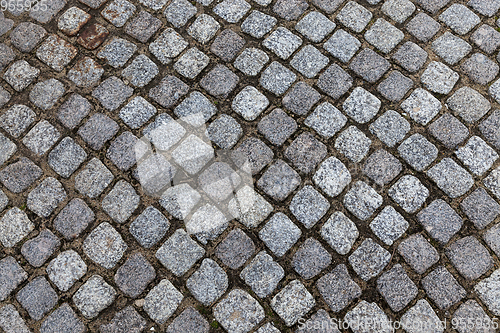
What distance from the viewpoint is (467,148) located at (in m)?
2.65

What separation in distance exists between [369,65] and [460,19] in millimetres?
839

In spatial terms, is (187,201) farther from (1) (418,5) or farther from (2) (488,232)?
(1) (418,5)

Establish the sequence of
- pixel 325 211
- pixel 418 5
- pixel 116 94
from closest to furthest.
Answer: pixel 325 211
pixel 116 94
pixel 418 5

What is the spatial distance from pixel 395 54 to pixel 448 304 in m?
1.77

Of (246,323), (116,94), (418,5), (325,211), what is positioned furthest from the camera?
(418,5)

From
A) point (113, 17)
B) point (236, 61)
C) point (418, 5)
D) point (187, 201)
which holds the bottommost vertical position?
point (187, 201)

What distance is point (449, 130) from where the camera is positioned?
2.69m

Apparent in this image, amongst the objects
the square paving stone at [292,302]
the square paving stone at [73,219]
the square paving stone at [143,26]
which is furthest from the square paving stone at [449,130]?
the square paving stone at [73,219]

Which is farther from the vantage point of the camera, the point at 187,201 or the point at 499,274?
the point at 187,201

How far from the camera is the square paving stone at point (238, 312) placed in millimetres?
2357

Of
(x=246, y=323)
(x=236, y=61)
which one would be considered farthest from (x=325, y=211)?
(x=236, y=61)

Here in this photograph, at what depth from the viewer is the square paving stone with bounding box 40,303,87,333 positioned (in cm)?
237

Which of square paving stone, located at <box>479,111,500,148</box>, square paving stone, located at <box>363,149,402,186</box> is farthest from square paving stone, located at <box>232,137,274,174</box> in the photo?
square paving stone, located at <box>479,111,500,148</box>

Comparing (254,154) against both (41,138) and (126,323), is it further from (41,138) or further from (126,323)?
(41,138)
